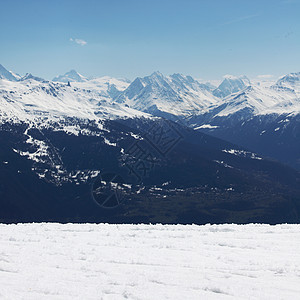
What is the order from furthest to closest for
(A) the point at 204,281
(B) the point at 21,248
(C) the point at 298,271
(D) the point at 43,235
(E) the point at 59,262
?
1. (D) the point at 43,235
2. (B) the point at 21,248
3. (E) the point at 59,262
4. (C) the point at 298,271
5. (A) the point at 204,281

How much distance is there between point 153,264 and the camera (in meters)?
18.7

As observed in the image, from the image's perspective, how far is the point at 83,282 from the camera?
15.7 metres

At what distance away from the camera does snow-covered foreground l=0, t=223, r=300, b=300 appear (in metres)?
14.5

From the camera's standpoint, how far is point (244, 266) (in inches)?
706

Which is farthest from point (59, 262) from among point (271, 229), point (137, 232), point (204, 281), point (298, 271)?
point (271, 229)

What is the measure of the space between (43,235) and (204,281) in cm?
1731

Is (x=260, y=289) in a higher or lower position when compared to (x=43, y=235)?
higher

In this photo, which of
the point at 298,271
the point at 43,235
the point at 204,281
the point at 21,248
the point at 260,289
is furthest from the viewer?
the point at 43,235

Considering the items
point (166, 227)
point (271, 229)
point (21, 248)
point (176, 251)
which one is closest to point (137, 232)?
point (166, 227)

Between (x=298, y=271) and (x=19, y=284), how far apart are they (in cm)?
1440

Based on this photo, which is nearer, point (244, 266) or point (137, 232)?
point (244, 266)

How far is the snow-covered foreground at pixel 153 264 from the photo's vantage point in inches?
571

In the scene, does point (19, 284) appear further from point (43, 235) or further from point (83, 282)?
point (43, 235)

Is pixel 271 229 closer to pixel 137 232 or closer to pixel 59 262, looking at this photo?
pixel 137 232
